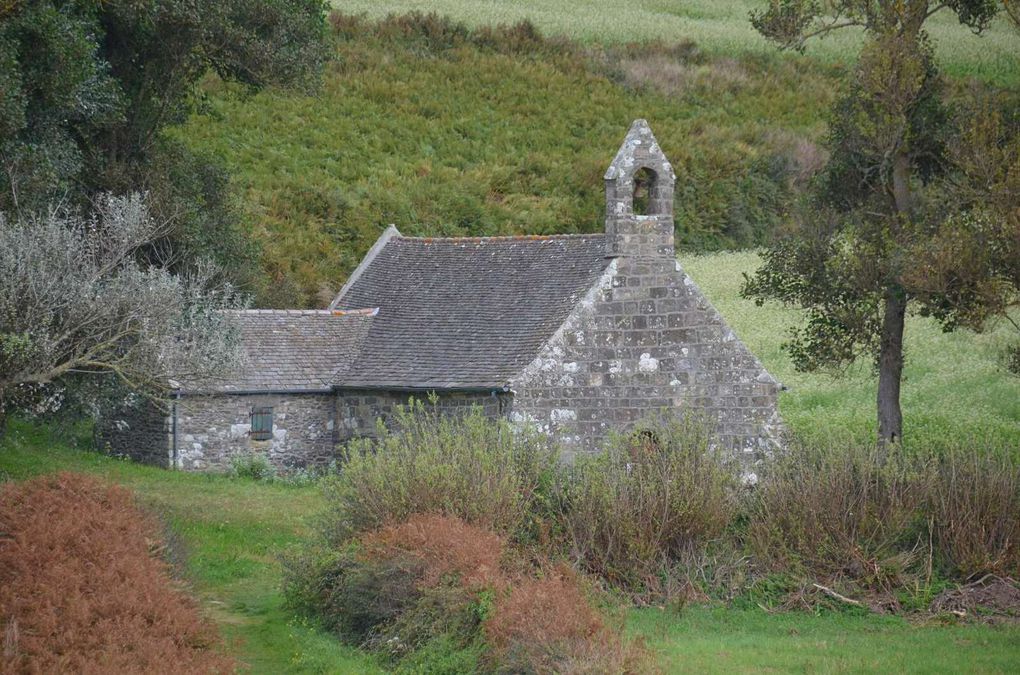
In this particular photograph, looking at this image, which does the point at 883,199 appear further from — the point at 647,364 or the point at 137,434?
the point at 137,434

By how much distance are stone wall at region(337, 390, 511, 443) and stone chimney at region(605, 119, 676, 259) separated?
3.63 meters

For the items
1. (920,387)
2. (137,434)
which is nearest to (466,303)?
(137,434)

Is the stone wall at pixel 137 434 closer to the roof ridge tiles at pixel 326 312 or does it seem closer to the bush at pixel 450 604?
the roof ridge tiles at pixel 326 312

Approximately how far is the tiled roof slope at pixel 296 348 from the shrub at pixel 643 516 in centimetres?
1127

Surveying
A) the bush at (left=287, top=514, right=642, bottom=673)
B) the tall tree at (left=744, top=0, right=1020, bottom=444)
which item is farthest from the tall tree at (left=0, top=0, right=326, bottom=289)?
the tall tree at (left=744, top=0, right=1020, bottom=444)

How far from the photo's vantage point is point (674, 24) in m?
78.4

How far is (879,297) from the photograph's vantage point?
24.3m

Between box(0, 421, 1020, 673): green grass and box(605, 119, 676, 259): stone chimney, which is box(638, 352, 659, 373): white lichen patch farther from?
box(0, 421, 1020, 673): green grass

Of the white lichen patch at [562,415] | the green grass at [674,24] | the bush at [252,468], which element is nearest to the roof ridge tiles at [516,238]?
the white lichen patch at [562,415]

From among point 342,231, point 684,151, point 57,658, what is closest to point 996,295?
point 57,658

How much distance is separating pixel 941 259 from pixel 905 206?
4.74 m

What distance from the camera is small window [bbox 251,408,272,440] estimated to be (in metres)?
28.7

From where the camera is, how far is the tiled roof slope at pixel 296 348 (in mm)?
28531

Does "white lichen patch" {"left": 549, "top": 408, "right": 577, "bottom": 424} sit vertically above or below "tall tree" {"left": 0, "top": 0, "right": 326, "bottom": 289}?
below
